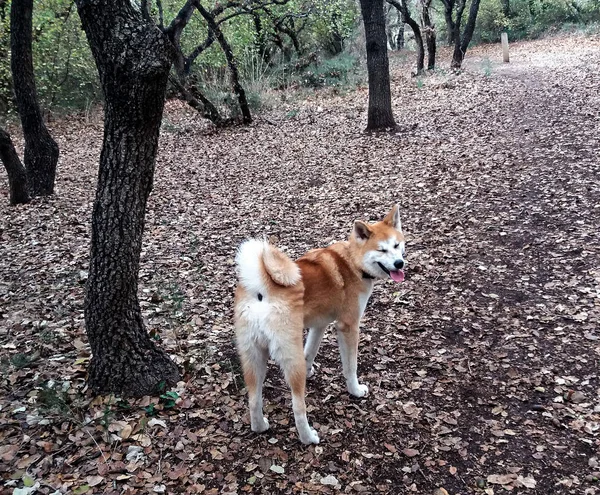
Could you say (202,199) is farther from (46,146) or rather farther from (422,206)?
(422,206)

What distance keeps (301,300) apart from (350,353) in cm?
84

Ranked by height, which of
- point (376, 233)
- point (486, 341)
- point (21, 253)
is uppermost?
point (376, 233)

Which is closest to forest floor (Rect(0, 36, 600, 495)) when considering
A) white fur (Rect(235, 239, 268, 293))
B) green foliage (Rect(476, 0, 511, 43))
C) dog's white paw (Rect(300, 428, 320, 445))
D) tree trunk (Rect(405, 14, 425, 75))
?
dog's white paw (Rect(300, 428, 320, 445))

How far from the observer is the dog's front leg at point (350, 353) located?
3.97m

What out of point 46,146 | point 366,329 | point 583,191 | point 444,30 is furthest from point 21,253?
point 444,30

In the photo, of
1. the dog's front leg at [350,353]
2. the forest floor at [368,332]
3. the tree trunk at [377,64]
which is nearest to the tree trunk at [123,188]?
the forest floor at [368,332]

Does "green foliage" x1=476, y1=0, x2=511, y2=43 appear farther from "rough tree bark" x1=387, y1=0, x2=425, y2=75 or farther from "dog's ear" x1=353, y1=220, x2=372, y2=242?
"dog's ear" x1=353, y1=220, x2=372, y2=242

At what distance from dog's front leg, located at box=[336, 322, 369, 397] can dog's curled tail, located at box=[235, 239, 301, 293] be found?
837mm

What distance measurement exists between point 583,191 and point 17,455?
793 cm

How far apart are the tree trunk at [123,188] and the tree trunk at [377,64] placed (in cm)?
900

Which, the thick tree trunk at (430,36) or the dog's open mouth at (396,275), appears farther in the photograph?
the thick tree trunk at (430,36)

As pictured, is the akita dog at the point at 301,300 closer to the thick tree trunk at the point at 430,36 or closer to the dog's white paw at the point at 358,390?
the dog's white paw at the point at 358,390

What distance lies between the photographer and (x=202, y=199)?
9.42 metres

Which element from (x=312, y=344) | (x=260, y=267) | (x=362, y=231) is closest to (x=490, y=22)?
(x=362, y=231)
